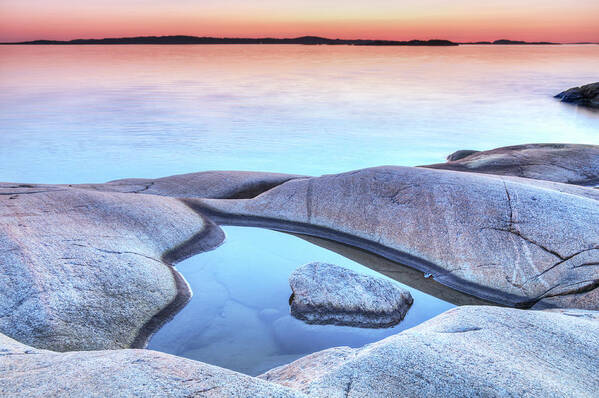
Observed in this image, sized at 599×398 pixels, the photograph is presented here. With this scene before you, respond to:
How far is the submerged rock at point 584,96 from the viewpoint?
31.8 m

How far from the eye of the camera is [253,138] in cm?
2098

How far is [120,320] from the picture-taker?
520 cm

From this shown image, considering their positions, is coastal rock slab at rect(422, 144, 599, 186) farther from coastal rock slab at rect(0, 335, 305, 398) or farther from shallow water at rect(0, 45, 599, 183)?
coastal rock slab at rect(0, 335, 305, 398)

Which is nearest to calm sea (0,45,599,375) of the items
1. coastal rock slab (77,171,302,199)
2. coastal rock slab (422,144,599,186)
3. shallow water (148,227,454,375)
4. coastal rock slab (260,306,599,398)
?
shallow water (148,227,454,375)

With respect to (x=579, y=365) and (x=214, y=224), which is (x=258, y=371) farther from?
(x=214, y=224)

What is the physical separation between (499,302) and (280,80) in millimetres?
42279

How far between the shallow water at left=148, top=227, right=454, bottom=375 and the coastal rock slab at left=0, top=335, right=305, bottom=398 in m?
1.41

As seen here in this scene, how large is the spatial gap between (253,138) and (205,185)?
34.5 feet

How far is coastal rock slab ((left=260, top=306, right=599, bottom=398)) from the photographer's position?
3.53 metres

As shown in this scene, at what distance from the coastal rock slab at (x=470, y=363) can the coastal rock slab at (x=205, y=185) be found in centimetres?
629

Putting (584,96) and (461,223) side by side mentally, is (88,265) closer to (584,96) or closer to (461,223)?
(461,223)

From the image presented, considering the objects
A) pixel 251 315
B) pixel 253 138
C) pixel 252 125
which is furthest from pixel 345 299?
pixel 252 125

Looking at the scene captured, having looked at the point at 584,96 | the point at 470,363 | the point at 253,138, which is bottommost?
the point at 253,138

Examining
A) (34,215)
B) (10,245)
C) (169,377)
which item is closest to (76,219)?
(34,215)
